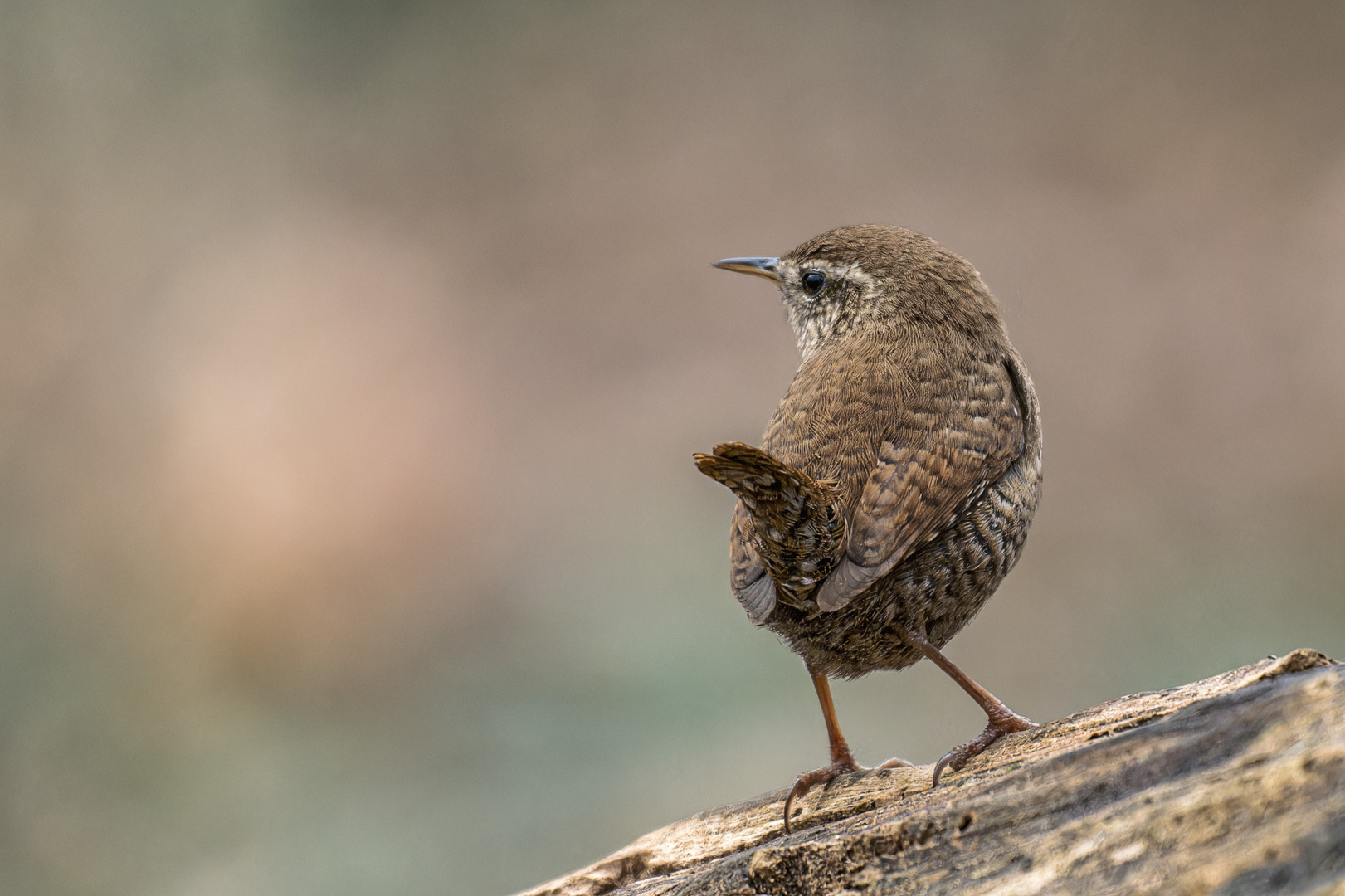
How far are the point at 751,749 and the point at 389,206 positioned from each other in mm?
4438

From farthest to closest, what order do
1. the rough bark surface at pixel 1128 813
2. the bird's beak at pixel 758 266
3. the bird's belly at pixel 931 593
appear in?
the bird's beak at pixel 758 266 < the bird's belly at pixel 931 593 < the rough bark surface at pixel 1128 813

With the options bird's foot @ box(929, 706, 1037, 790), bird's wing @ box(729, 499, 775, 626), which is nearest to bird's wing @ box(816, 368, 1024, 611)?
bird's wing @ box(729, 499, 775, 626)

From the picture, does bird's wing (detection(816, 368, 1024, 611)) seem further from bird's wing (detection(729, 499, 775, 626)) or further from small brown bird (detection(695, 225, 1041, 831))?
bird's wing (detection(729, 499, 775, 626))

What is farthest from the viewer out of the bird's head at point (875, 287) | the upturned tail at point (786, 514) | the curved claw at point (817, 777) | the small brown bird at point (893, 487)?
the bird's head at point (875, 287)

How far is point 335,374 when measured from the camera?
6.75 m

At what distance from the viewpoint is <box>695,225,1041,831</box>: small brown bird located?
2328 mm

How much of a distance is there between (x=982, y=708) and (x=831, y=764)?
51 centimetres

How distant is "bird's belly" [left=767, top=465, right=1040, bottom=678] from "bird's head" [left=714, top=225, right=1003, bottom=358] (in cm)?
50

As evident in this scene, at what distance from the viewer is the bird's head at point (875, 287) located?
2.96 metres

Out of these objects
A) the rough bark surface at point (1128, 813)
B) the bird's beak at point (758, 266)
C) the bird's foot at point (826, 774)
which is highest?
the bird's beak at point (758, 266)

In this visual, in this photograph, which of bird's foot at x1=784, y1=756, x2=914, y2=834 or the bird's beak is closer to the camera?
bird's foot at x1=784, y1=756, x2=914, y2=834

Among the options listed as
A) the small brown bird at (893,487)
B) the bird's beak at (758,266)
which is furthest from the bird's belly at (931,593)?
the bird's beak at (758,266)

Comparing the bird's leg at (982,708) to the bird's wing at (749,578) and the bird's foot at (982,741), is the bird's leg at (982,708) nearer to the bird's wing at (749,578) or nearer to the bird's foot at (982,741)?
the bird's foot at (982,741)

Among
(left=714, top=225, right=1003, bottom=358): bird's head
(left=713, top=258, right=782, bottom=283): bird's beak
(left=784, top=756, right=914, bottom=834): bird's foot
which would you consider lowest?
(left=784, top=756, right=914, bottom=834): bird's foot
